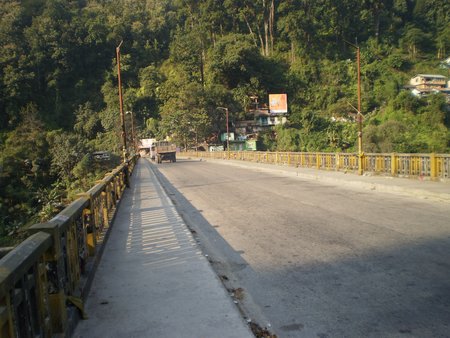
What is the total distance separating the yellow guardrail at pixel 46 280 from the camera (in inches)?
94.2

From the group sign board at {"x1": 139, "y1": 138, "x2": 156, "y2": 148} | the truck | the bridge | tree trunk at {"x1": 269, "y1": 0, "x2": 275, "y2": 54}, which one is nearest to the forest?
tree trunk at {"x1": 269, "y1": 0, "x2": 275, "y2": 54}

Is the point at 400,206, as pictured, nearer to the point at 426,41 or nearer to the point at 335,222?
the point at 335,222

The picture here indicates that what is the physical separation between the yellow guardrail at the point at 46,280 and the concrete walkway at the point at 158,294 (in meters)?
0.28

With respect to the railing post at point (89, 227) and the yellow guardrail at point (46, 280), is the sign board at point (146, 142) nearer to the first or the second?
the railing post at point (89, 227)

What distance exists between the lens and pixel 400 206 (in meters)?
10.5

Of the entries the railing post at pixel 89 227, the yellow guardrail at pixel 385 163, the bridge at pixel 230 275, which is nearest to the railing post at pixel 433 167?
the yellow guardrail at pixel 385 163

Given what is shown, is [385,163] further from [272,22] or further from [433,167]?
[272,22]

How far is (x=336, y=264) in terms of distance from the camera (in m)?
5.57

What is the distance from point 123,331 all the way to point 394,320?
→ 2600 mm

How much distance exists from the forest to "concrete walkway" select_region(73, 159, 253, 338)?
56358 mm

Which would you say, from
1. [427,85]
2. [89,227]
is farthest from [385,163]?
[427,85]

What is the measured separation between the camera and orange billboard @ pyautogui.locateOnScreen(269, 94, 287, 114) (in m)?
81.1

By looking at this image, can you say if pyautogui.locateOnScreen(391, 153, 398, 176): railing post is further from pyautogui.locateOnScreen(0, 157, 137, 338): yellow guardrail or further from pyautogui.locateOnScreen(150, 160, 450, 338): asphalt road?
pyautogui.locateOnScreen(0, 157, 137, 338): yellow guardrail

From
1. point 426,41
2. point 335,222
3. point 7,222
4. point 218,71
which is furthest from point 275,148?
point 335,222
